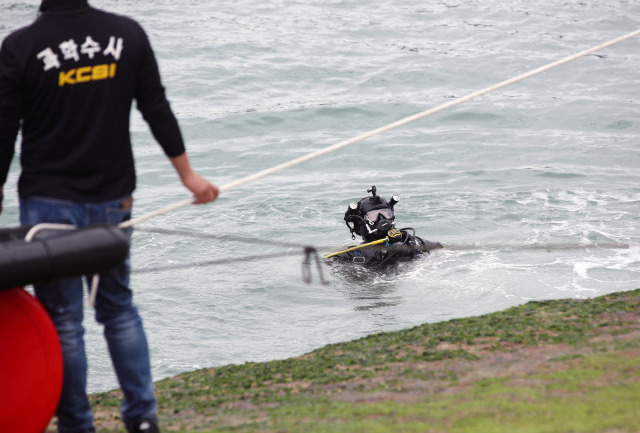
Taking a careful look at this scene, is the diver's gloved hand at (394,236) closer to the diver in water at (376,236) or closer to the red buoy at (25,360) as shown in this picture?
the diver in water at (376,236)

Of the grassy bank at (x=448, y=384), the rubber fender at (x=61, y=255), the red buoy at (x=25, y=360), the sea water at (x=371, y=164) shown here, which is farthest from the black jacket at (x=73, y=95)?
the grassy bank at (x=448, y=384)

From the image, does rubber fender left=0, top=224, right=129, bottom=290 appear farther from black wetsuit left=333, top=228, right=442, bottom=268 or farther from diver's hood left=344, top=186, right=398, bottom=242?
black wetsuit left=333, top=228, right=442, bottom=268

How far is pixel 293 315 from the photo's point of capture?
9.48 m

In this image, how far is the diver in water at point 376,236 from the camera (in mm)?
9672

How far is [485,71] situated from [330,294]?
49.1 ft

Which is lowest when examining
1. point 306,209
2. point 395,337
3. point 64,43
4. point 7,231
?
point 306,209

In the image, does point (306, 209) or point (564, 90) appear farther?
point (564, 90)

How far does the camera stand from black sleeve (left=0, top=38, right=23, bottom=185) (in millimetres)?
3256

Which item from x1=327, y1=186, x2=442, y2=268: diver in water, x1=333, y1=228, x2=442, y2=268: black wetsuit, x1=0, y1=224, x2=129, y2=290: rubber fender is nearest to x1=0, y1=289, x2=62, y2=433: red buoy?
x1=0, y1=224, x2=129, y2=290: rubber fender

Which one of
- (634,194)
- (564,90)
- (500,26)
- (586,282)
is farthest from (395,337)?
(500,26)

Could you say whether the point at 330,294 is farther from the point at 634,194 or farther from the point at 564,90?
the point at 564,90

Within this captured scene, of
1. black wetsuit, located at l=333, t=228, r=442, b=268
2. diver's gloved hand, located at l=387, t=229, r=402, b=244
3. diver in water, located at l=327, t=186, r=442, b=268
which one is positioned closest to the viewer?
diver's gloved hand, located at l=387, t=229, r=402, b=244

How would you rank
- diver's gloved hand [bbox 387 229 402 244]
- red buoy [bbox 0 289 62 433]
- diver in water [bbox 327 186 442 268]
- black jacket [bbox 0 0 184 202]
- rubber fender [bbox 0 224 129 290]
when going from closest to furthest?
1. rubber fender [bbox 0 224 129 290]
2. black jacket [bbox 0 0 184 202]
3. red buoy [bbox 0 289 62 433]
4. diver's gloved hand [bbox 387 229 402 244]
5. diver in water [bbox 327 186 442 268]

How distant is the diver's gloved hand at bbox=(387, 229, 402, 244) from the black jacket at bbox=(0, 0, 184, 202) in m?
6.20
